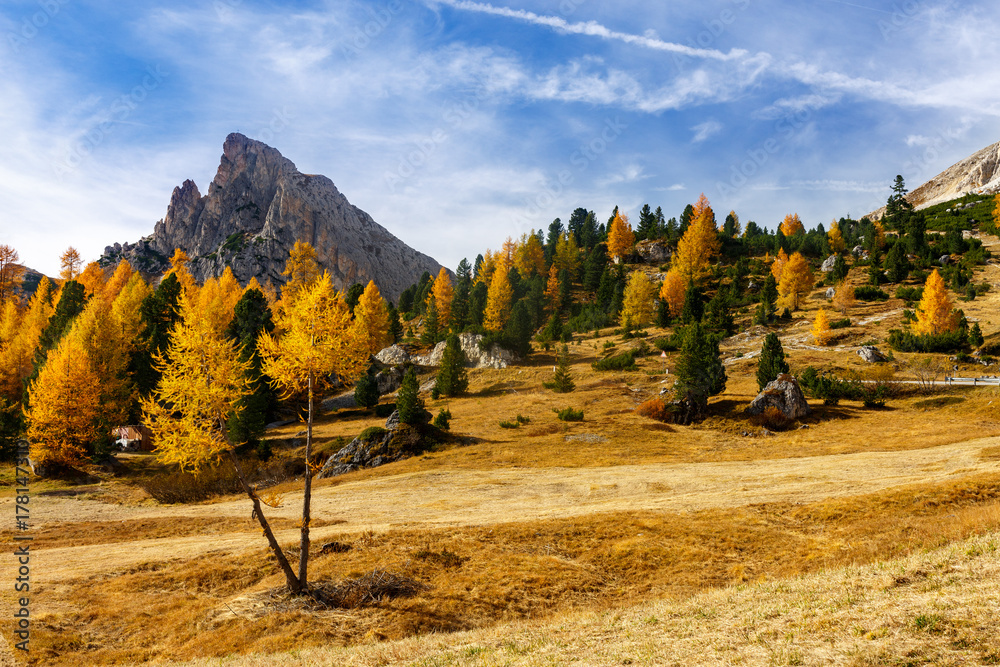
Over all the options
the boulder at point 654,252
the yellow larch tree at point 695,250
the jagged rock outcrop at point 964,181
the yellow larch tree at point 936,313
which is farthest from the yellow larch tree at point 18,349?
the jagged rock outcrop at point 964,181

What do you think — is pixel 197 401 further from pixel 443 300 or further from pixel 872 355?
pixel 443 300

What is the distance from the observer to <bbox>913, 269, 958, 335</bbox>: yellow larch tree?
57156mm

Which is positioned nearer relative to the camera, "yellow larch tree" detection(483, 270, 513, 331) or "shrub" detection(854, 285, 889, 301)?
"shrub" detection(854, 285, 889, 301)

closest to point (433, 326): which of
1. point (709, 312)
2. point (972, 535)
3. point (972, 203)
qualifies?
point (709, 312)

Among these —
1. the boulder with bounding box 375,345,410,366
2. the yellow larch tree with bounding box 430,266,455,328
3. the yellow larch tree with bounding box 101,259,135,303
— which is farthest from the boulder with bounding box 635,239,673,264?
the yellow larch tree with bounding box 101,259,135,303

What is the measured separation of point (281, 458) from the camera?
40.4 metres

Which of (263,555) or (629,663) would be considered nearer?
(629,663)

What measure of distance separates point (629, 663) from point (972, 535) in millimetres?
10994

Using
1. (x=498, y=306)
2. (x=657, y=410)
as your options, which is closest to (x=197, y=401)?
(x=657, y=410)

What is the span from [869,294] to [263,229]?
17754 centimetres

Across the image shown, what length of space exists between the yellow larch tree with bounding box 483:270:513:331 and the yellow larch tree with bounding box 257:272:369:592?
70342 mm

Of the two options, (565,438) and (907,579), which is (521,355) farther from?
(907,579)

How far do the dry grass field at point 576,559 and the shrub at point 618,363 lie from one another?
1004 inches

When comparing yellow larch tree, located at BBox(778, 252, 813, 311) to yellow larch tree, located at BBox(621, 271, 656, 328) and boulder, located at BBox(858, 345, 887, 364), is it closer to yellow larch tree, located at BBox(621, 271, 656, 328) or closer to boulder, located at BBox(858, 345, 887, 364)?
yellow larch tree, located at BBox(621, 271, 656, 328)
